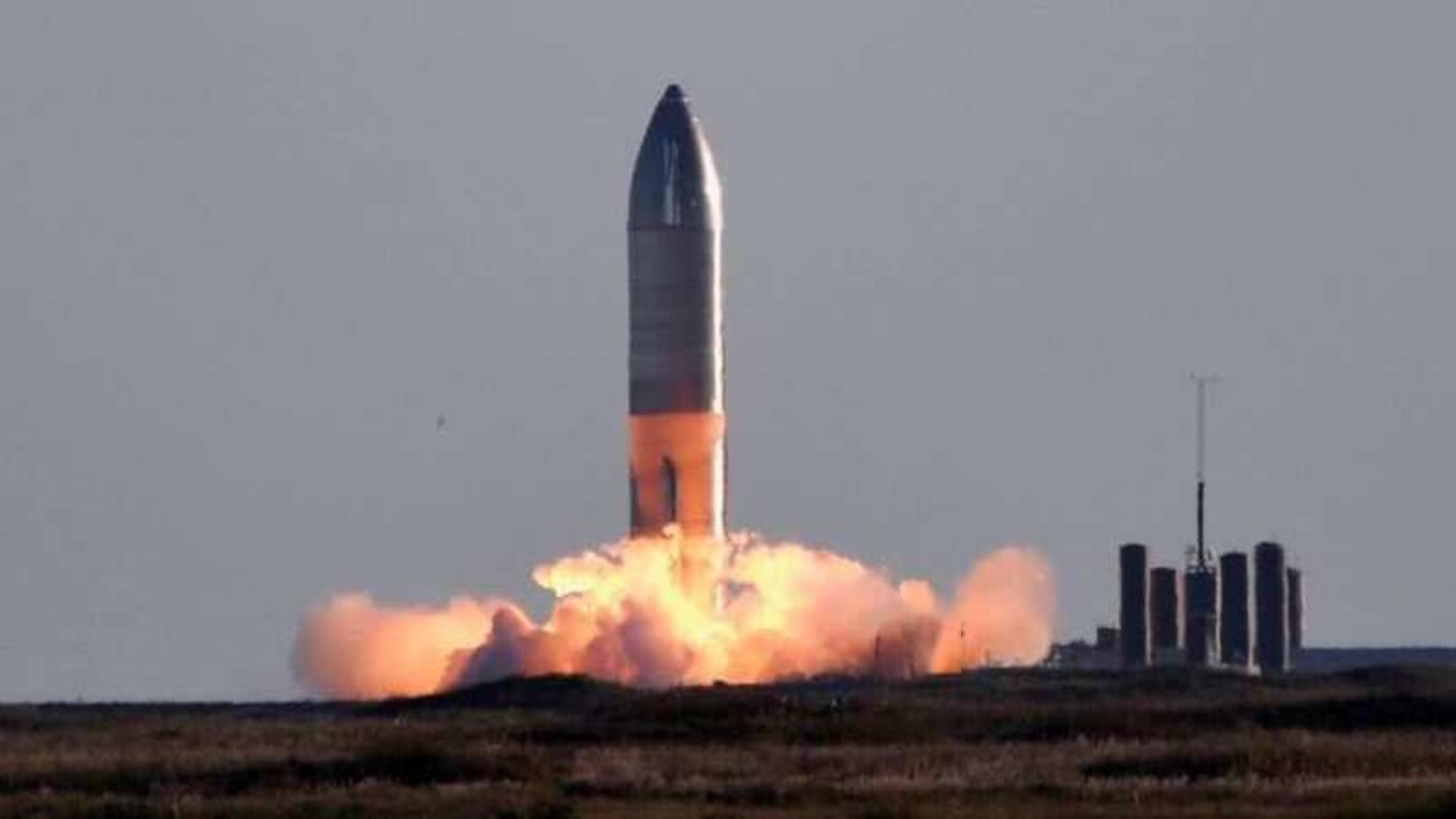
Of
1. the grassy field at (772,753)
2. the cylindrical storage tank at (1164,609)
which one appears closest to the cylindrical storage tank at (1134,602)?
the cylindrical storage tank at (1164,609)

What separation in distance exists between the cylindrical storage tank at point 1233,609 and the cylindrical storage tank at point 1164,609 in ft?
5.62

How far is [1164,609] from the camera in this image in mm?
167125

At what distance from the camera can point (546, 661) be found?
147250mm

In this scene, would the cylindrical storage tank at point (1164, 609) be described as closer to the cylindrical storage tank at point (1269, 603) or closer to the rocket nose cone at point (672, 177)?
the cylindrical storage tank at point (1269, 603)

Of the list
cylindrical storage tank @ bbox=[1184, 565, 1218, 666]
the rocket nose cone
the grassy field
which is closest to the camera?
the grassy field

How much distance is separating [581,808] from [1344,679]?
6316cm

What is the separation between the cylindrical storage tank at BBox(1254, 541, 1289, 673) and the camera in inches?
6575

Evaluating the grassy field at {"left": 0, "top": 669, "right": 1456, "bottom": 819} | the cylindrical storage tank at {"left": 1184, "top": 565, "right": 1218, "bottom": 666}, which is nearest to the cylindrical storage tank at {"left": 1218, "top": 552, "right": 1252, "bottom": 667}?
the cylindrical storage tank at {"left": 1184, "top": 565, "right": 1218, "bottom": 666}

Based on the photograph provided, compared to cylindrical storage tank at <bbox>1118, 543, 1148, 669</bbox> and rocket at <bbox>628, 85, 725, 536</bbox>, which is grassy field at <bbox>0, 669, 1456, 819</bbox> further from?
cylindrical storage tank at <bbox>1118, 543, 1148, 669</bbox>

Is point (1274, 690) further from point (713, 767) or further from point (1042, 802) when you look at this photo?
point (1042, 802)

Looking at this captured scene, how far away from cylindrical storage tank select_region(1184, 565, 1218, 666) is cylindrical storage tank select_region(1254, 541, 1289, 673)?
1990mm

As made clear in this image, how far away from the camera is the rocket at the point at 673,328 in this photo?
474ft

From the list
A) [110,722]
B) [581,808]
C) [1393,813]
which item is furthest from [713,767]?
[110,722]

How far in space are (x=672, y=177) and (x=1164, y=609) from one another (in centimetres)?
3026
